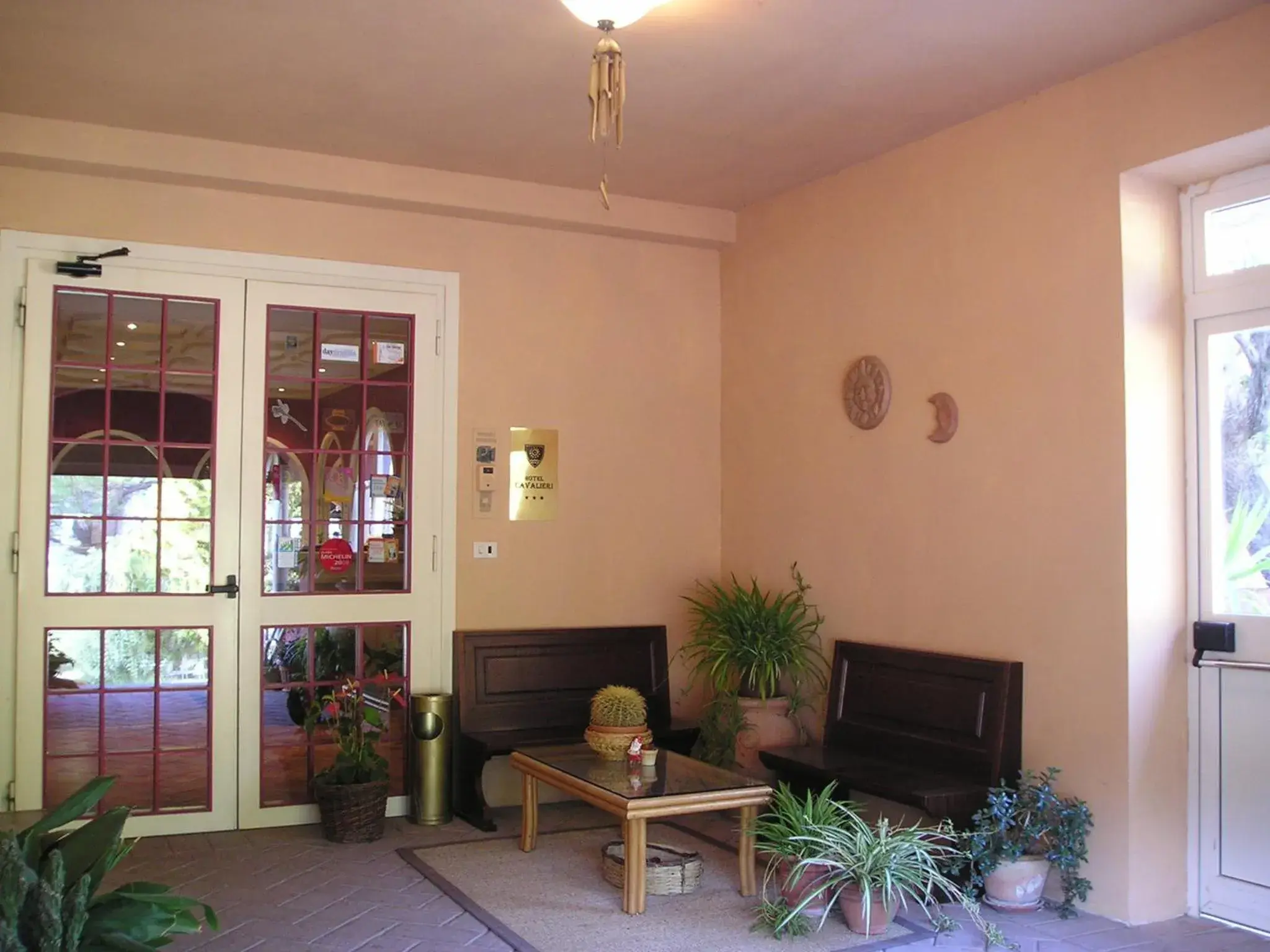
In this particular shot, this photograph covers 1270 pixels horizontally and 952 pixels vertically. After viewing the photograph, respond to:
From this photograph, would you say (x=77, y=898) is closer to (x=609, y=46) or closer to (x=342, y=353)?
(x=609, y=46)

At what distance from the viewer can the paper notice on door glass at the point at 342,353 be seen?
19.3 ft

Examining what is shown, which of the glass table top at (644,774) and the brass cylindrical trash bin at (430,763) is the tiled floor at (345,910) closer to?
the brass cylindrical trash bin at (430,763)

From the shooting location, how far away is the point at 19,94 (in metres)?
4.88

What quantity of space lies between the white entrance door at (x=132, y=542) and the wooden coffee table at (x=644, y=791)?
165 cm

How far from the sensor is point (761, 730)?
5.73 m

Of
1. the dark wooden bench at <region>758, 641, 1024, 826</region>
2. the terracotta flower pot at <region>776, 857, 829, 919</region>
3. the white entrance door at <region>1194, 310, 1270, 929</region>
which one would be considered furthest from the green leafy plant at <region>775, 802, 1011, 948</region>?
the white entrance door at <region>1194, 310, 1270, 929</region>

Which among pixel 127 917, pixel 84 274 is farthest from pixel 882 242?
pixel 127 917

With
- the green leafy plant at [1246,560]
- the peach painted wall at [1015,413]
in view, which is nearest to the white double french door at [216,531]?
the peach painted wall at [1015,413]

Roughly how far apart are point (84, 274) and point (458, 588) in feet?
7.50

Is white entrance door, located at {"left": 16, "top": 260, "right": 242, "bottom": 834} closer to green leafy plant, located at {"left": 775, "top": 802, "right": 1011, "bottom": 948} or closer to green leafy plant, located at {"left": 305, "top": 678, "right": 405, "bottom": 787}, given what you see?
green leafy plant, located at {"left": 305, "top": 678, "right": 405, "bottom": 787}

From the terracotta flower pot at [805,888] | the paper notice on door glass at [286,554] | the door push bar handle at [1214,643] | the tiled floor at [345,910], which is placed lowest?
the tiled floor at [345,910]

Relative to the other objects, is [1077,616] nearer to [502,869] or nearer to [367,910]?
[502,869]

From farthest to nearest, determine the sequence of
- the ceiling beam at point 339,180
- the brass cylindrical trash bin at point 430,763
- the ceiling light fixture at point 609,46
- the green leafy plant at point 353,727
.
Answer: the brass cylindrical trash bin at point 430,763
the green leafy plant at point 353,727
the ceiling beam at point 339,180
the ceiling light fixture at point 609,46

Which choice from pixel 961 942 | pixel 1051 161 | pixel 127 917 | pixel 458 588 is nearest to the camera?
pixel 127 917
